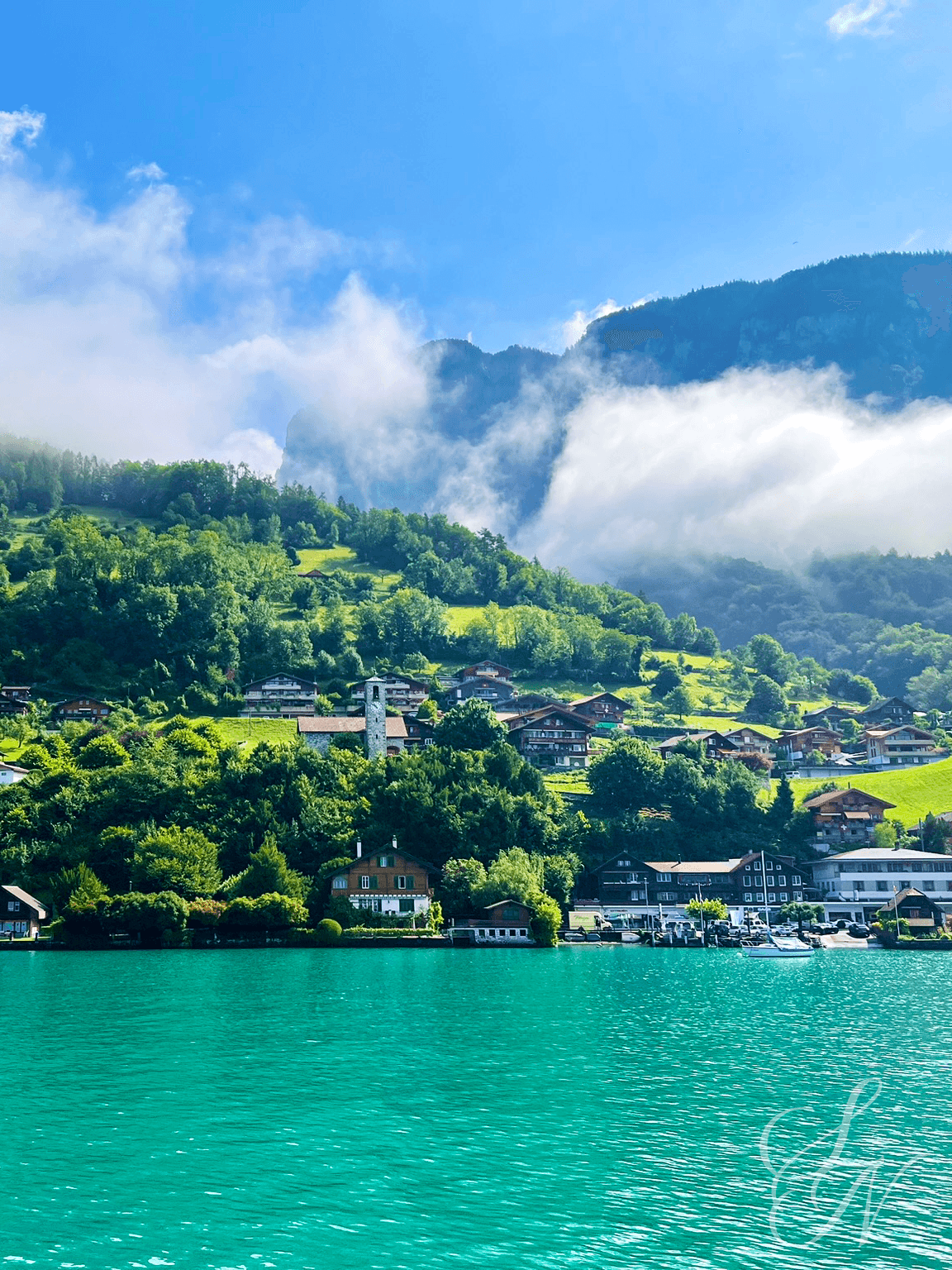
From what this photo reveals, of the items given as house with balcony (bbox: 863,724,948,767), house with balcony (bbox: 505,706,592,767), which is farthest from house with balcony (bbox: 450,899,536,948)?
house with balcony (bbox: 863,724,948,767)

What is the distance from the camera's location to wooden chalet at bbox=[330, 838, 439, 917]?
85688mm

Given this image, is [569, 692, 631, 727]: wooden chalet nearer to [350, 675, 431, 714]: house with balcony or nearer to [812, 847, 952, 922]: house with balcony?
[350, 675, 431, 714]: house with balcony

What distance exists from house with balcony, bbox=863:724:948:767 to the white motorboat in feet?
282

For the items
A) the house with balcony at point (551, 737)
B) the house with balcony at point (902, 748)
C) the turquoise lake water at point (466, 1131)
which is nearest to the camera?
the turquoise lake water at point (466, 1131)

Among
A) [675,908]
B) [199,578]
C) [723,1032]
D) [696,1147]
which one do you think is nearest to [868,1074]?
[723,1032]

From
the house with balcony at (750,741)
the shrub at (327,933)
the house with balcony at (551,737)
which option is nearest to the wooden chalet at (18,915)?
the shrub at (327,933)

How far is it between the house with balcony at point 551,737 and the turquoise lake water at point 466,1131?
89315 mm

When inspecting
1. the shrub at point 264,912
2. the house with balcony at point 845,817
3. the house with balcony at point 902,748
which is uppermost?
the house with balcony at point 902,748

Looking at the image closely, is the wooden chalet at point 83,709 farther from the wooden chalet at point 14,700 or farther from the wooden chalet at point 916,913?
the wooden chalet at point 916,913

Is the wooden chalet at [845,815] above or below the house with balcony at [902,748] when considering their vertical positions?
below

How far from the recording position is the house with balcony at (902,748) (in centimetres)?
16100

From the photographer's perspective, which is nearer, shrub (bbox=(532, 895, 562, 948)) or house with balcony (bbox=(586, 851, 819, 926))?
shrub (bbox=(532, 895, 562, 948))

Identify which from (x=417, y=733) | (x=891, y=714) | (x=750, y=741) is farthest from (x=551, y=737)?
(x=891, y=714)

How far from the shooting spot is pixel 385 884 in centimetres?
8662
